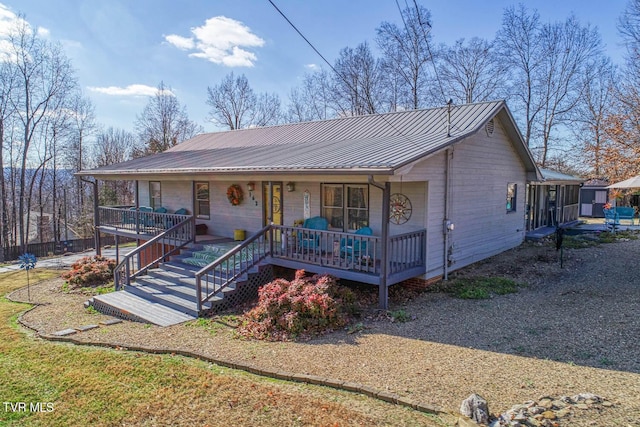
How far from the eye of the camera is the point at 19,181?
34.4 m

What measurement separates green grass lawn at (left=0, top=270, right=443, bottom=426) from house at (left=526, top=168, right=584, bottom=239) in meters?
14.6

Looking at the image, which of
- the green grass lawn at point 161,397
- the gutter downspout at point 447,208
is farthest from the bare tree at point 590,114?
the green grass lawn at point 161,397

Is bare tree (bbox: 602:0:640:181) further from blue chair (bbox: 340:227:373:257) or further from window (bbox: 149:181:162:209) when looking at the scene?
window (bbox: 149:181:162:209)

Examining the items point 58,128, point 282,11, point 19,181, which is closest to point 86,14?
point 282,11

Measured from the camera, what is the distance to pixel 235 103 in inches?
1646

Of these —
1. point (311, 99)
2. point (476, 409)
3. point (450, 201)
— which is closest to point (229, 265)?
point (450, 201)

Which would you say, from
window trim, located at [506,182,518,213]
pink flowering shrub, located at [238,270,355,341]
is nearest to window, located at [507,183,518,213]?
window trim, located at [506,182,518,213]

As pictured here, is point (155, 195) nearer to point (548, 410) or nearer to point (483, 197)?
point (483, 197)

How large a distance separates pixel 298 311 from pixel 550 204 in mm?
17456

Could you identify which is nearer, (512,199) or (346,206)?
(346,206)

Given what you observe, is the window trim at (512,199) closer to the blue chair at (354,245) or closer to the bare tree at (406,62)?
the blue chair at (354,245)

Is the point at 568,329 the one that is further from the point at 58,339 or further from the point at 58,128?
the point at 58,128

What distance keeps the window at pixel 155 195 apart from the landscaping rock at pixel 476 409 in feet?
54.1

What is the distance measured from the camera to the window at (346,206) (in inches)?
463
